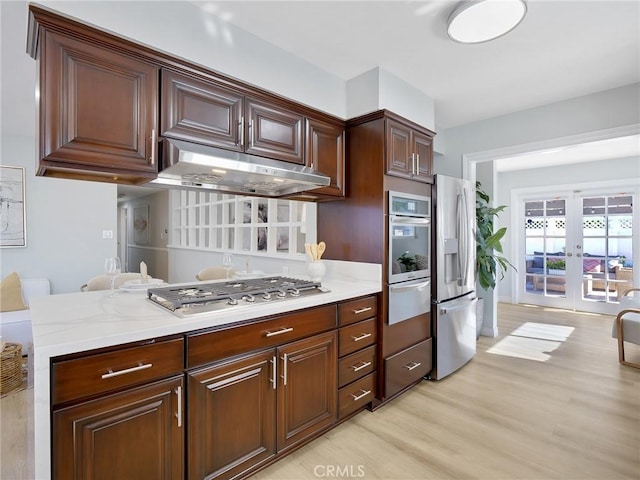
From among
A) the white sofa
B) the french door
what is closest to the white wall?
the french door

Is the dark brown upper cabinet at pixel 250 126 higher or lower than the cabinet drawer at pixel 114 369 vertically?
higher

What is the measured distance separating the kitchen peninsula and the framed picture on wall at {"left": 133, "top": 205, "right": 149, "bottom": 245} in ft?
8.46

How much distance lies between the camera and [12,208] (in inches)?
162

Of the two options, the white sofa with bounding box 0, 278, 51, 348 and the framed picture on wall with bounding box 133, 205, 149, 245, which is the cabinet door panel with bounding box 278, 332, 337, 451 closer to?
the white sofa with bounding box 0, 278, 51, 348

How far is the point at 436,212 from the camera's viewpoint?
2.90 metres

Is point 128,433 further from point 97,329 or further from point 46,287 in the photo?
point 46,287

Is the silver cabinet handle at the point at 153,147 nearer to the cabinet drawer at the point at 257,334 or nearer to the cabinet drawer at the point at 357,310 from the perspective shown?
the cabinet drawer at the point at 257,334

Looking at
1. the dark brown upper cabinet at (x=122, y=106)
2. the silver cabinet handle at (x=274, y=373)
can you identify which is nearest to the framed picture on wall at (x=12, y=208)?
the dark brown upper cabinet at (x=122, y=106)

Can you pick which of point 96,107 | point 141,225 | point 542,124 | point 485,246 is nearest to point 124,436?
point 96,107

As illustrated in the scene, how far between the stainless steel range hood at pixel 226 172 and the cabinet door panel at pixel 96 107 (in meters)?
0.15

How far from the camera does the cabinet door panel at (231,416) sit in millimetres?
1438

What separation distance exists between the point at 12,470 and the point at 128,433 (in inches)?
47.4

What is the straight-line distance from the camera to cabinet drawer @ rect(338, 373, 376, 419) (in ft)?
7.07

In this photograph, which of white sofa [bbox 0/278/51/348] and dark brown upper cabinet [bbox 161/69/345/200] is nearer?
dark brown upper cabinet [bbox 161/69/345/200]
